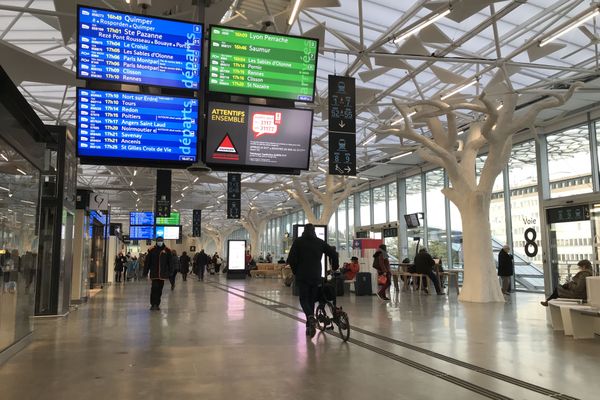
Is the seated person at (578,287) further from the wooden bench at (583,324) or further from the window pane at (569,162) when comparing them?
the window pane at (569,162)

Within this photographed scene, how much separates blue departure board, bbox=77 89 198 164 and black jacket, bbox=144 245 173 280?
6.37m

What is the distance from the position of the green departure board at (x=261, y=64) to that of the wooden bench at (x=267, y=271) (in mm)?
24188

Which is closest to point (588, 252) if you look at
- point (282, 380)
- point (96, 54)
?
point (282, 380)

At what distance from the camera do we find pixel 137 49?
582 cm

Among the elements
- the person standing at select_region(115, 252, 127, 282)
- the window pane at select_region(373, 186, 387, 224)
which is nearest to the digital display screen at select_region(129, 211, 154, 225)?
the person standing at select_region(115, 252, 127, 282)

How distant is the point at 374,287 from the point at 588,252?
647cm

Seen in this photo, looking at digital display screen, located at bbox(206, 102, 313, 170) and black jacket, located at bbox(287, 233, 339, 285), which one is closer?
digital display screen, located at bbox(206, 102, 313, 170)

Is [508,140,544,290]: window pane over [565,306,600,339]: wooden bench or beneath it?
over

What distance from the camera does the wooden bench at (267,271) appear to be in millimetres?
30281

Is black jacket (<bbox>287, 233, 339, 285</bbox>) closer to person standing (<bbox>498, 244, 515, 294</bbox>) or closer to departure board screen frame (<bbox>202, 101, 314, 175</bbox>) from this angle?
departure board screen frame (<bbox>202, 101, 314, 175</bbox>)

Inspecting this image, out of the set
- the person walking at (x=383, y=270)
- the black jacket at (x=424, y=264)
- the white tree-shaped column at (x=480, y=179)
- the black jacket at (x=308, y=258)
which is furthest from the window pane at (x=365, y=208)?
the black jacket at (x=308, y=258)

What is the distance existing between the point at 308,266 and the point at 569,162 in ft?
46.4

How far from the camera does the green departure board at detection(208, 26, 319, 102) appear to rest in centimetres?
619

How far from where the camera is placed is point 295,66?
657 centimetres
